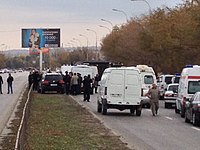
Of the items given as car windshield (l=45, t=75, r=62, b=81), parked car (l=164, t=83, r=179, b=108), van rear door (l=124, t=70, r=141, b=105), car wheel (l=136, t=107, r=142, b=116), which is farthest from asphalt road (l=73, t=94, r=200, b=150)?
car windshield (l=45, t=75, r=62, b=81)

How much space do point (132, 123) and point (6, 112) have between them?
835 centimetres

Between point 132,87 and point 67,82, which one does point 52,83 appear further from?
point 132,87

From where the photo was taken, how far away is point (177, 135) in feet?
69.1

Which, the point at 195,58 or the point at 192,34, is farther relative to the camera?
the point at 195,58

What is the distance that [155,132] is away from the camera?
22.1 metres

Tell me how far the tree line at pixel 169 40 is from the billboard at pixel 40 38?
22.1m

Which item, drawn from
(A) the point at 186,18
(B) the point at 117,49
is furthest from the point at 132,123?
(B) the point at 117,49

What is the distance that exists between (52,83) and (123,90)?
23.4m

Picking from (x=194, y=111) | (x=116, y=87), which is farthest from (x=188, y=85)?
(x=194, y=111)

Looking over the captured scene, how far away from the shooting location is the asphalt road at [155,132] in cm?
1791

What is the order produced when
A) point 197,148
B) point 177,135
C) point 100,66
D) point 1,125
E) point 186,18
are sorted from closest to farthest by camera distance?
1. point 197,148
2. point 177,135
3. point 1,125
4. point 186,18
5. point 100,66

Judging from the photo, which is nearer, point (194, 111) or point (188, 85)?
point (194, 111)


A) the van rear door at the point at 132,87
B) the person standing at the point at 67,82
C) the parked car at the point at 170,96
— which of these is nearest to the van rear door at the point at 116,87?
the van rear door at the point at 132,87

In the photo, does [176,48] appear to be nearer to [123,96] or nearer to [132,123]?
[123,96]
